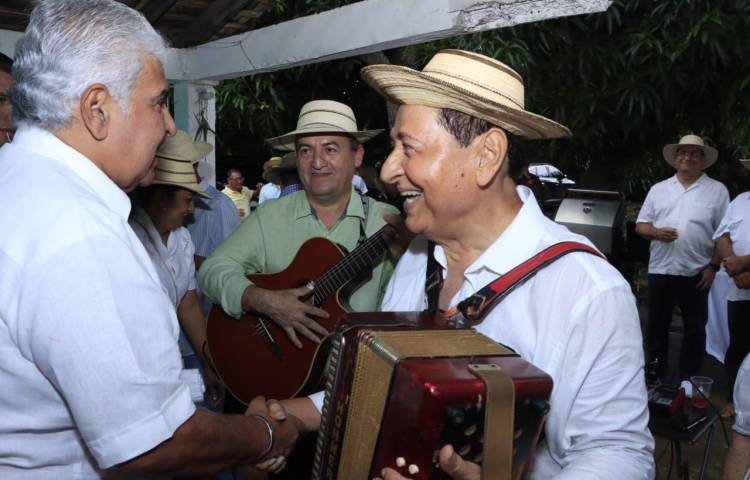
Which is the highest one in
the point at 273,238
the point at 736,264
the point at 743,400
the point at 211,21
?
the point at 211,21

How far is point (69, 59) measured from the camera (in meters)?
1.50

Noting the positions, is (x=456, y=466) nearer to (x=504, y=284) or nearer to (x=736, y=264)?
(x=504, y=284)

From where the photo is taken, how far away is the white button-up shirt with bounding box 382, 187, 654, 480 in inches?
64.0

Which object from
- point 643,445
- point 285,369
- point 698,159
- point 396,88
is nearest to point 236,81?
point 698,159

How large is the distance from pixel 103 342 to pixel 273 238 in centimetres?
221

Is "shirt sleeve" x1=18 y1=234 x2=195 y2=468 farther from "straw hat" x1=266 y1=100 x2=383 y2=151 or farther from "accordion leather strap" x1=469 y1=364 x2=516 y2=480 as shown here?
"straw hat" x1=266 y1=100 x2=383 y2=151

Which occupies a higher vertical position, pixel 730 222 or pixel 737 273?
pixel 730 222

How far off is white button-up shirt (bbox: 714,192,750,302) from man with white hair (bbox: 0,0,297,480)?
5.64 m

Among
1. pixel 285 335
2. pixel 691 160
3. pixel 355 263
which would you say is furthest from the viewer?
pixel 691 160

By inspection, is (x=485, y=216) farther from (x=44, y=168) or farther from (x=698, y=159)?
(x=698, y=159)

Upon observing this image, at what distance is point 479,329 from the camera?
188cm

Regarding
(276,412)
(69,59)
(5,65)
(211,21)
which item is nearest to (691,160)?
(211,21)

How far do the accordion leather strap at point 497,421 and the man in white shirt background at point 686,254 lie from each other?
5663 millimetres

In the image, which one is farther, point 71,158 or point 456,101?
point 456,101
